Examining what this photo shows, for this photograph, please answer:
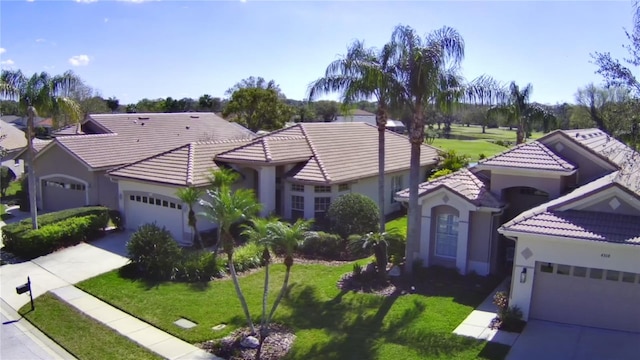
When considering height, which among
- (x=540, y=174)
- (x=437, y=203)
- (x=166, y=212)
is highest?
(x=540, y=174)

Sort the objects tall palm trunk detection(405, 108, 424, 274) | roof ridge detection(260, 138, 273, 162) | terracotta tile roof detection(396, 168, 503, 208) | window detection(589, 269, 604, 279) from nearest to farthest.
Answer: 1. window detection(589, 269, 604, 279)
2. tall palm trunk detection(405, 108, 424, 274)
3. terracotta tile roof detection(396, 168, 503, 208)
4. roof ridge detection(260, 138, 273, 162)

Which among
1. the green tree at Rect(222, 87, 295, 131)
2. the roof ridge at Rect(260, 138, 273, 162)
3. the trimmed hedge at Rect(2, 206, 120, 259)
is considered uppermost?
the green tree at Rect(222, 87, 295, 131)

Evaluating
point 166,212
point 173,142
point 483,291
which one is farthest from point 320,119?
point 483,291

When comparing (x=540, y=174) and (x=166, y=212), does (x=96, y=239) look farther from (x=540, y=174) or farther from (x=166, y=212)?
(x=540, y=174)

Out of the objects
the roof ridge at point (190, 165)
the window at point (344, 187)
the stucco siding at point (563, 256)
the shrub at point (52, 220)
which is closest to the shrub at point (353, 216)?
the window at point (344, 187)

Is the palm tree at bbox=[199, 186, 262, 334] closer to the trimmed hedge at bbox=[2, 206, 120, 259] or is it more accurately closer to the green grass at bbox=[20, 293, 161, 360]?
the green grass at bbox=[20, 293, 161, 360]

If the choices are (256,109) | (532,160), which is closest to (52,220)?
(532,160)

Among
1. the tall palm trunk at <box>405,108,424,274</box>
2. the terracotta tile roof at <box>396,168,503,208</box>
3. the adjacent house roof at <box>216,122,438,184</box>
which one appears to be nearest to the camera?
the tall palm trunk at <box>405,108,424,274</box>

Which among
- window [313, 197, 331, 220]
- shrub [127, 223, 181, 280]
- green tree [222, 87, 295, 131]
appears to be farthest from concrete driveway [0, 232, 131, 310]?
green tree [222, 87, 295, 131]
